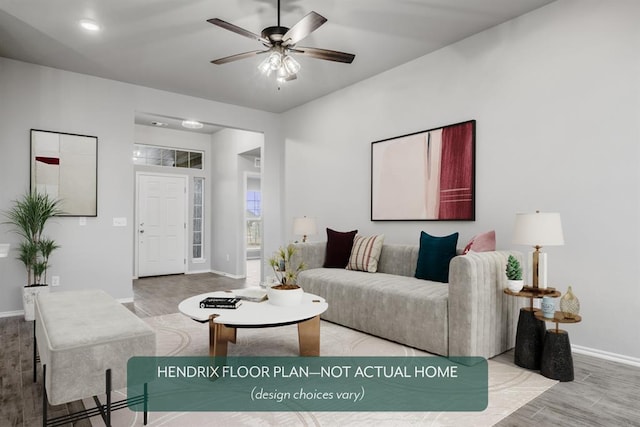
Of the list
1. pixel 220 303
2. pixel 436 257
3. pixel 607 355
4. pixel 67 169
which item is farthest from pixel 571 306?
pixel 67 169

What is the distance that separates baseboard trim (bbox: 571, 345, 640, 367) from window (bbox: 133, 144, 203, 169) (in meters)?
6.88

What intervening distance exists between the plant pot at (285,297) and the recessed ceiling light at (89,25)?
9.50 feet

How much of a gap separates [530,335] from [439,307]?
0.62 metres

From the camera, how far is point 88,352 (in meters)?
1.64

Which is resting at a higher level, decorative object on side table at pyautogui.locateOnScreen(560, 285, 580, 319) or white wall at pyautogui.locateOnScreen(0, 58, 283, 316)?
white wall at pyautogui.locateOnScreen(0, 58, 283, 316)

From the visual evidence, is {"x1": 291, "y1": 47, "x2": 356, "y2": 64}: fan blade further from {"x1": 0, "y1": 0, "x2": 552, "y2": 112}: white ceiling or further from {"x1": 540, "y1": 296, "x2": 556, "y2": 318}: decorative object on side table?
{"x1": 540, "y1": 296, "x2": 556, "y2": 318}: decorative object on side table

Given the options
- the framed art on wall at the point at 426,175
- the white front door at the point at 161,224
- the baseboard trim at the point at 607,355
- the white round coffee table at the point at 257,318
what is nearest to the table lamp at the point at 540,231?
the baseboard trim at the point at 607,355

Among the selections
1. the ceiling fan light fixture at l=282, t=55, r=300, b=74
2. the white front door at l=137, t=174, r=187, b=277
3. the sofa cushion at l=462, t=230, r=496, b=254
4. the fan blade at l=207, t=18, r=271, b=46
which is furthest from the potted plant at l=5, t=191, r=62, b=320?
the sofa cushion at l=462, t=230, r=496, b=254

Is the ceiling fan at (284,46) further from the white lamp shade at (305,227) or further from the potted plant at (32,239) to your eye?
the potted plant at (32,239)

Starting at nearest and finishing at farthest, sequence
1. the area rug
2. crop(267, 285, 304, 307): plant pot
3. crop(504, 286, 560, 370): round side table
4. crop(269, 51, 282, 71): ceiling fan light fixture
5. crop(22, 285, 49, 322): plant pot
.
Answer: the area rug, crop(504, 286, 560, 370): round side table, crop(267, 285, 304, 307): plant pot, crop(269, 51, 282, 71): ceiling fan light fixture, crop(22, 285, 49, 322): plant pot

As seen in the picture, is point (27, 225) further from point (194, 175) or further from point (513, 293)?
point (513, 293)

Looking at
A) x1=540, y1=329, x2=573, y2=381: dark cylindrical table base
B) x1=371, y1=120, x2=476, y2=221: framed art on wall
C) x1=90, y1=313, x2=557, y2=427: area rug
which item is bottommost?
x1=90, y1=313, x2=557, y2=427: area rug

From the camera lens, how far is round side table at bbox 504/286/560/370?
2.57 meters

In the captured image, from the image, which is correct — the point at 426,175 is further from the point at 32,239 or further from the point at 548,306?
the point at 32,239
